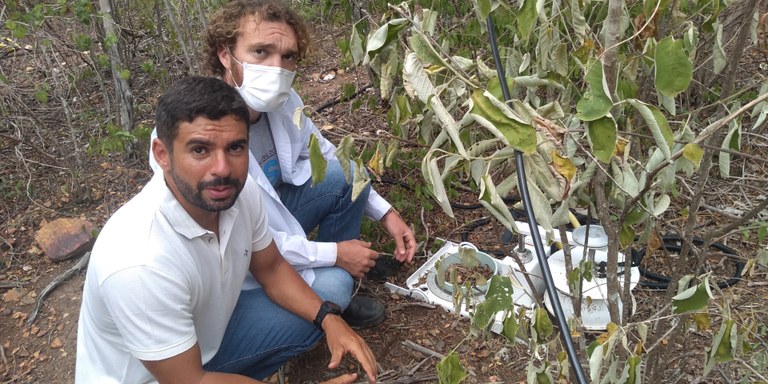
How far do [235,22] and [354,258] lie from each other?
31.9 inches

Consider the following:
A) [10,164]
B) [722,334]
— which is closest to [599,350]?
[722,334]

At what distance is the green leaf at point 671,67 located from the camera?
0.89m

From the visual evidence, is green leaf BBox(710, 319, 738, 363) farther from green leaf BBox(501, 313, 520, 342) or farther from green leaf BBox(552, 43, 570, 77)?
green leaf BBox(552, 43, 570, 77)

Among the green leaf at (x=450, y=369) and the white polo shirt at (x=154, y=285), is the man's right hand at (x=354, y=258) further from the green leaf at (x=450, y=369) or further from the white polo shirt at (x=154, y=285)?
the green leaf at (x=450, y=369)

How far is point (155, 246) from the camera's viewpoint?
1397mm

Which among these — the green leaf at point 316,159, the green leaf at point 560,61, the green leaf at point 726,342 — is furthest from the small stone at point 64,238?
the green leaf at point 726,342

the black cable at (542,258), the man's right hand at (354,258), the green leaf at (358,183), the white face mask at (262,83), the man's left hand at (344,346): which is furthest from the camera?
the man's right hand at (354,258)

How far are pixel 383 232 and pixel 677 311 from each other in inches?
64.1

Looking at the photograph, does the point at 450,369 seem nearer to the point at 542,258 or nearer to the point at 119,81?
the point at 542,258

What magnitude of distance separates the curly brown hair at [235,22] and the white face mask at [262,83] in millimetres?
123

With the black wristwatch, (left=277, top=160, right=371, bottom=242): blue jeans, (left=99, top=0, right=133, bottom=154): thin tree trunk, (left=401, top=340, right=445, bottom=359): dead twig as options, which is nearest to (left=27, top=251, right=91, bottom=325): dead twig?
(left=99, top=0, right=133, bottom=154): thin tree trunk

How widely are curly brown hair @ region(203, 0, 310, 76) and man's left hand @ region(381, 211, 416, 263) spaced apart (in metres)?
0.62

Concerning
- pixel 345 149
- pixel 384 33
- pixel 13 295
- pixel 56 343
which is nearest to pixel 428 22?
pixel 384 33

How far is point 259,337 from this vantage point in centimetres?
180
